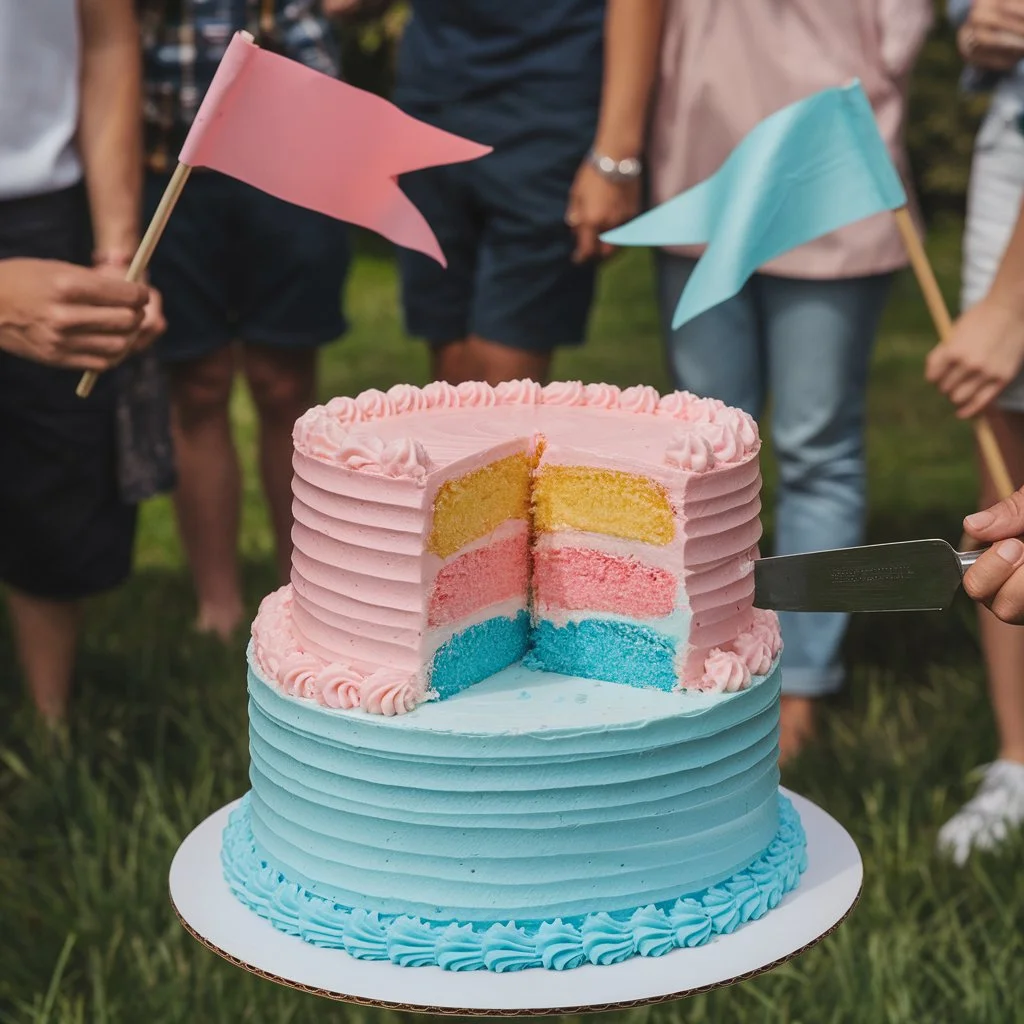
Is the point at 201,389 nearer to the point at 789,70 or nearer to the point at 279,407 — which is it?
the point at 279,407

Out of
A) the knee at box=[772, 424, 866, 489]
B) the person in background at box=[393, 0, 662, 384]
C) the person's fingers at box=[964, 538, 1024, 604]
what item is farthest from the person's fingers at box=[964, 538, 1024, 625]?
the person in background at box=[393, 0, 662, 384]

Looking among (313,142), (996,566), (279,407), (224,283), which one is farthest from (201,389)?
(996,566)

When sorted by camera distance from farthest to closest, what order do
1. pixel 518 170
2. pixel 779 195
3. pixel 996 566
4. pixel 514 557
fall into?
pixel 518 170 < pixel 779 195 < pixel 514 557 < pixel 996 566

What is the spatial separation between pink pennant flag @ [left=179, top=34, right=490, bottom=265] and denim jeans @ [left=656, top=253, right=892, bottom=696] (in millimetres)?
1251

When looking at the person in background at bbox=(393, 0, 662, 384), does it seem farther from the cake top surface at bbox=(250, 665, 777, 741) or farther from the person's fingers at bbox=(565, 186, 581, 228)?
the cake top surface at bbox=(250, 665, 777, 741)

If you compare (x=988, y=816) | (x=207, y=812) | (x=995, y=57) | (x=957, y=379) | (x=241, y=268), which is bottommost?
(x=207, y=812)

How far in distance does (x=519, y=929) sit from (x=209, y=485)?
2.78m

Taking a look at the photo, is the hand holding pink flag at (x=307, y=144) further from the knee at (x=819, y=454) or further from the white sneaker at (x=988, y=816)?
the white sneaker at (x=988, y=816)

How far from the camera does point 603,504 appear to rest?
2.27 metres

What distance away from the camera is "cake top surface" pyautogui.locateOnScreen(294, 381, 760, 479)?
6.99 feet

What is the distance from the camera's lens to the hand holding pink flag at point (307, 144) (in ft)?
7.55

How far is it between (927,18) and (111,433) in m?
2.05

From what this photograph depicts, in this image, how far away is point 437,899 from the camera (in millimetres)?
2080

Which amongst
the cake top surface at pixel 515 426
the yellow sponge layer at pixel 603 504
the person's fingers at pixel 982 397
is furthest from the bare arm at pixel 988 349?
the yellow sponge layer at pixel 603 504
